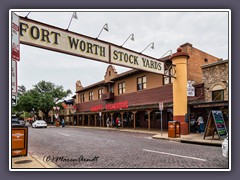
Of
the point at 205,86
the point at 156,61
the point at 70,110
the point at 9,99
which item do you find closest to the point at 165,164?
the point at 9,99

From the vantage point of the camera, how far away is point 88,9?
5.71 meters

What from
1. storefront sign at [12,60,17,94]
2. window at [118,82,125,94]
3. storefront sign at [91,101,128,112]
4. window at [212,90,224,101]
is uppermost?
window at [118,82,125,94]

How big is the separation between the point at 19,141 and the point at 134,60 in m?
8.57

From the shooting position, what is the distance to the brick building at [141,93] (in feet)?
69.8

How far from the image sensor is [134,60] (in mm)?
14312

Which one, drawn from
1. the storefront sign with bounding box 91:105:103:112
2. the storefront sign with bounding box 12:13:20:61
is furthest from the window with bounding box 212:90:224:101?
the storefront sign with bounding box 91:105:103:112

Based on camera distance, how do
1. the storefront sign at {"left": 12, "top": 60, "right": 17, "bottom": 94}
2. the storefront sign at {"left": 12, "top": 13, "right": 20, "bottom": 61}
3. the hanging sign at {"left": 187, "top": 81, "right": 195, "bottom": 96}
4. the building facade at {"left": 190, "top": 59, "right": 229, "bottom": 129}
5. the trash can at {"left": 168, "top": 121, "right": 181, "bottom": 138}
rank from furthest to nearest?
the hanging sign at {"left": 187, "top": 81, "right": 195, "bottom": 96} → the building facade at {"left": 190, "top": 59, "right": 229, "bottom": 129} → the trash can at {"left": 168, "top": 121, "right": 181, "bottom": 138} → the storefront sign at {"left": 12, "top": 13, "right": 20, "bottom": 61} → the storefront sign at {"left": 12, "top": 60, "right": 17, "bottom": 94}

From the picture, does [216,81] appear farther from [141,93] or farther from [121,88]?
[121,88]

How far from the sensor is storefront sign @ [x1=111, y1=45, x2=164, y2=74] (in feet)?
43.0

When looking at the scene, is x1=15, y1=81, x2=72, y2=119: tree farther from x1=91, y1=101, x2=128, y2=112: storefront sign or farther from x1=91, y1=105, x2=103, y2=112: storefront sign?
x1=91, y1=101, x2=128, y2=112: storefront sign

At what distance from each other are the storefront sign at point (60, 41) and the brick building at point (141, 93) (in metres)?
7.16

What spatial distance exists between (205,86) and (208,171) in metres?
13.6

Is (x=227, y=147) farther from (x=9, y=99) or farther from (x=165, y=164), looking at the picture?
(x=9, y=99)

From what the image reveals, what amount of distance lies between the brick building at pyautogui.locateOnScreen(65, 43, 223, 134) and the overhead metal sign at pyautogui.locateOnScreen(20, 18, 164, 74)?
473cm
